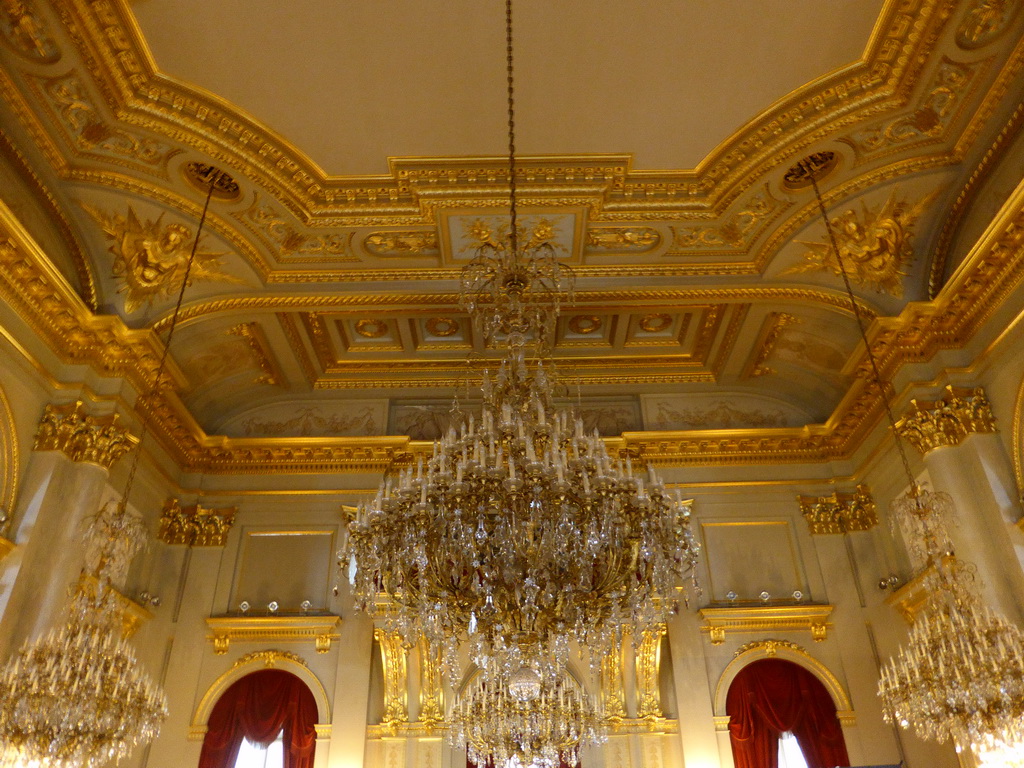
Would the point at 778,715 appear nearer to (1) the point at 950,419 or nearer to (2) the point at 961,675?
(2) the point at 961,675

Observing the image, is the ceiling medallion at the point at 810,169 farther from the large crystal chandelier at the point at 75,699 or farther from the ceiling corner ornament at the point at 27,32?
the large crystal chandelier at the point at 75,699

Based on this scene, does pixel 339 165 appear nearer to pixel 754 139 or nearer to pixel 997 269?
pixel 754 139

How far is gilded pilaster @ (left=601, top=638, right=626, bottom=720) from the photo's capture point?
8.59 m

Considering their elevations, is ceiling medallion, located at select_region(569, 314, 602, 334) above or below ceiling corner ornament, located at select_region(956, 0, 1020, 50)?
above

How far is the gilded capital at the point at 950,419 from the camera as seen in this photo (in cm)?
727

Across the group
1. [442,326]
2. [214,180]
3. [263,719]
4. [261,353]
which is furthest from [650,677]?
[214,180]

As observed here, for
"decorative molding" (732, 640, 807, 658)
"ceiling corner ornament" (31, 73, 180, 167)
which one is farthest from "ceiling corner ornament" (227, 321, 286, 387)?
"decorative molding" (732, 640, 807, 658)

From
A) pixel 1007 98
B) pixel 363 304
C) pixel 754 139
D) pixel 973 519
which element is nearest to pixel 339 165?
pixel 363 304

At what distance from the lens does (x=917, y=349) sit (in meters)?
7.97

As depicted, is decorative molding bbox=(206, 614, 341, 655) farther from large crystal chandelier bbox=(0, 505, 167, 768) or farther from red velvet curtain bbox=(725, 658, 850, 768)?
red velvet curtain bbox=(725, 658, 850, 768)

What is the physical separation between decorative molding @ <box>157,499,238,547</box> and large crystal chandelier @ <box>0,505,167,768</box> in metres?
3.23

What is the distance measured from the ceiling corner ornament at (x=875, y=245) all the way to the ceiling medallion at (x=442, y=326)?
420 centimetres

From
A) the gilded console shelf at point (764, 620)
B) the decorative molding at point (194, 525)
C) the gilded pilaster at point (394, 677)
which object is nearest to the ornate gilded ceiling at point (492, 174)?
the decorative molding at point (194, 525)

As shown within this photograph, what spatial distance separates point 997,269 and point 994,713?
3729 mm
